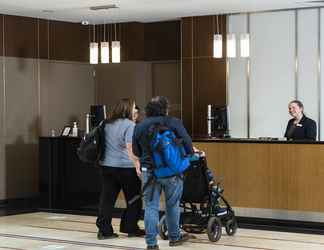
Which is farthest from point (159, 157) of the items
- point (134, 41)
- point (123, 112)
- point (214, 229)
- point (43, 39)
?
point (134, 41)

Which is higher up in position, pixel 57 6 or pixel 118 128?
pixel 57 6

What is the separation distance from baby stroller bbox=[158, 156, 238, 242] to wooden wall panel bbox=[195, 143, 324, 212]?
1145mm

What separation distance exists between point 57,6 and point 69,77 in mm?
2140

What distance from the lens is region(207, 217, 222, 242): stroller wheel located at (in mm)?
8031

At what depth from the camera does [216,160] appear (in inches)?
382

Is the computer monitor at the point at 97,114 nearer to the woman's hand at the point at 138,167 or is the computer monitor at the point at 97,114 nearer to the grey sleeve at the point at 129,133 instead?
the grey sleeve at the point at 129,133

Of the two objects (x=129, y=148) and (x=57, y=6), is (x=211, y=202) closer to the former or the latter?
(x=129, y=148)

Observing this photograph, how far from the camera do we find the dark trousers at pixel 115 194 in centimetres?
821

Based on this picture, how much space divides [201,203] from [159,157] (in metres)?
1.13

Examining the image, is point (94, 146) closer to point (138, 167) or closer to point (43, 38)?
point (138, 167)

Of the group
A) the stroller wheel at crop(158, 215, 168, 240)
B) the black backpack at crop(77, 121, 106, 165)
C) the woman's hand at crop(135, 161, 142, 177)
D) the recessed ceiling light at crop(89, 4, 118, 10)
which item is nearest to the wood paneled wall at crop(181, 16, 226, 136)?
the recessed ceiling light at crop(89, 4, 118, 10)

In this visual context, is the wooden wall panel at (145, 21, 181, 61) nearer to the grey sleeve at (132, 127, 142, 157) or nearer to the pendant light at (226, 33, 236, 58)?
the pendant light at (226, 33, 236, 58)

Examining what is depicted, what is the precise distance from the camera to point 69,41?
1316 centimetres

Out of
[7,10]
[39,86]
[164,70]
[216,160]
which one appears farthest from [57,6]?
[216,160]
